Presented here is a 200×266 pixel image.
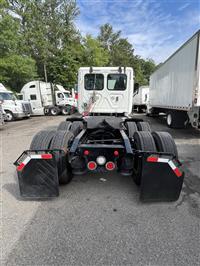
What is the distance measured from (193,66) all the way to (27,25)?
28989mm

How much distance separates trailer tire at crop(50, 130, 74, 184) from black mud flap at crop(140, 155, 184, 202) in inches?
50.8

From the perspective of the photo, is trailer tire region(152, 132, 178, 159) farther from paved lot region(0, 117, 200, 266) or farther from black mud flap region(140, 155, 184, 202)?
paved lot region(0, 117, 200, 266)

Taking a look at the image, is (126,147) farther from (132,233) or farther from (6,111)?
(6,111)

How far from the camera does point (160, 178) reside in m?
2.61

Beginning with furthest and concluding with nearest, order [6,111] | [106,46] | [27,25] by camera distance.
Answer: [106,46] → [27,25] → [6,111]

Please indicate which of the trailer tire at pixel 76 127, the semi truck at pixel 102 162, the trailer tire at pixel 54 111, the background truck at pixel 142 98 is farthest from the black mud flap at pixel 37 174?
the background truck at pixel 142 98

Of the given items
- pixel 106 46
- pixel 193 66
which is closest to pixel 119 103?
pixel 193 66

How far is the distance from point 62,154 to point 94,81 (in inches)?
172

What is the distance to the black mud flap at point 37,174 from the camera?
2.70 metres

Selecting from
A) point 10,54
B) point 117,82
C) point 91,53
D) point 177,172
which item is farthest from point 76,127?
point 91,53

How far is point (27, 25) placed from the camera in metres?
27.6

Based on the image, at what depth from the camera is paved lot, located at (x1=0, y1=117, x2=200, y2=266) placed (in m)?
1.87

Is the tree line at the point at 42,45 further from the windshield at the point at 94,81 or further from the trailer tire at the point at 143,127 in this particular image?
the trailer tire at the point at 143,127

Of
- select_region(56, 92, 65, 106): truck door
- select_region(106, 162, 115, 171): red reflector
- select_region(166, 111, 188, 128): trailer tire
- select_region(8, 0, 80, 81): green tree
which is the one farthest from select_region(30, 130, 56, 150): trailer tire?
select_region(8, 0, 80, 81): green tree
